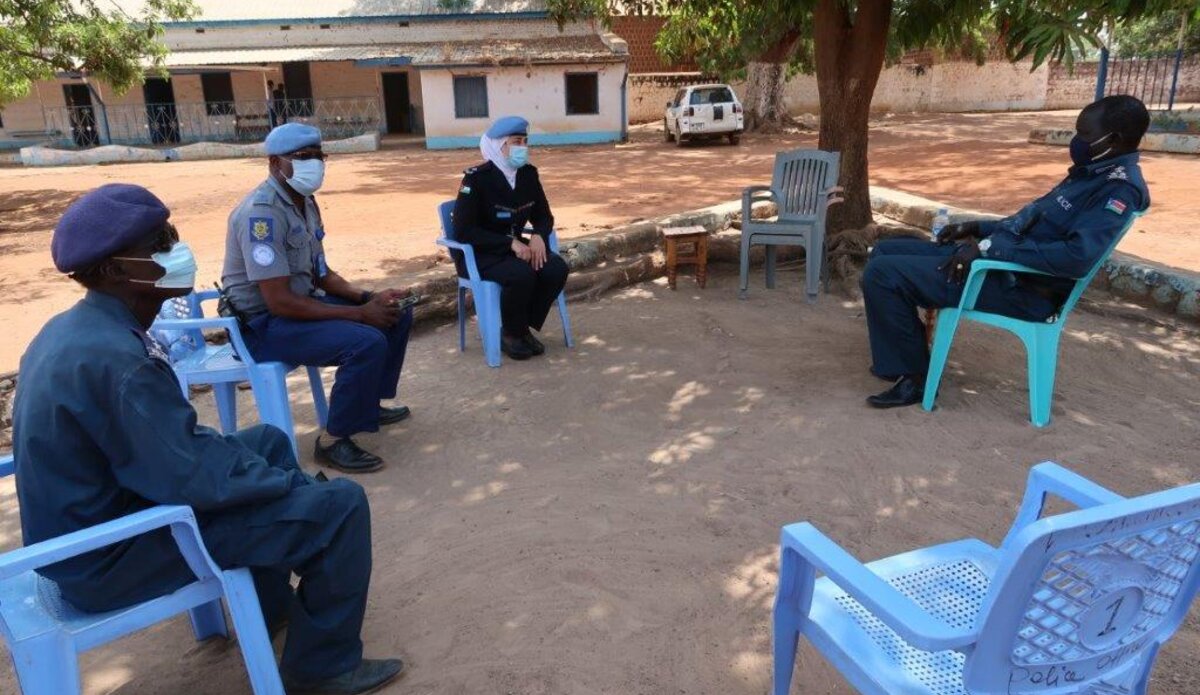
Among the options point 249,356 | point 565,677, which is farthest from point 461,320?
point 565,677

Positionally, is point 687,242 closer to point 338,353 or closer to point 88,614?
point 338,353

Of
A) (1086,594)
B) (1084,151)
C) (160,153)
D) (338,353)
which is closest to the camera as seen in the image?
(1086,594)

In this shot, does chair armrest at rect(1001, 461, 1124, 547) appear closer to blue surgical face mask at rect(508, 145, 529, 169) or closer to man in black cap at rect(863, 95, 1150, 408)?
man in black cap at rect(863, 95, 1150, 408)

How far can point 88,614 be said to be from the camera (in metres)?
1.90

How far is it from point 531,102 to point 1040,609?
71.5ft

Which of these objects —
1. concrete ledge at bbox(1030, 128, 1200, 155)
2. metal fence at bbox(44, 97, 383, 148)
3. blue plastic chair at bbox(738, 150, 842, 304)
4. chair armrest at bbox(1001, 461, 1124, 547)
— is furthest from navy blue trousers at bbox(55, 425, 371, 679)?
metal fence at bbox(44, 97, 383, 148)

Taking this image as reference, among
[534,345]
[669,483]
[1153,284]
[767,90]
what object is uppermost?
[767,90]

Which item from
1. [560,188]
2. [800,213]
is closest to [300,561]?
[800,213]

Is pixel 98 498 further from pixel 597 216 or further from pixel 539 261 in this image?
pixel 597 216

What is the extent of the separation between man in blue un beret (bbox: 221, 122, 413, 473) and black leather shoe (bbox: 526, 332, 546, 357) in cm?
140

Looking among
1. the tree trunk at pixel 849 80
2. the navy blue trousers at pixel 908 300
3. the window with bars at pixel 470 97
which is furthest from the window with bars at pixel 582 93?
the navy blue trousers at pixel 908 300

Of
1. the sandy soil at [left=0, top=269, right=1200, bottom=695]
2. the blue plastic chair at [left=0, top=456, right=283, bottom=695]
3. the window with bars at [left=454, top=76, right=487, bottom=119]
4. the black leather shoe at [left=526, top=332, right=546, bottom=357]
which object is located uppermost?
the window with bars at [left=454, top=76, right=487, bottom=119]

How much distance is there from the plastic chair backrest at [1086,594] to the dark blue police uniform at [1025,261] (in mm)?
2409

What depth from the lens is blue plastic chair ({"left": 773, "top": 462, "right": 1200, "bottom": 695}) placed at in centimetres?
141
